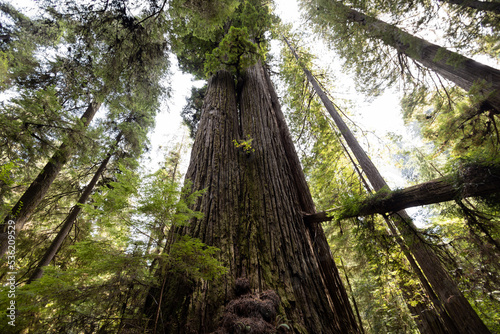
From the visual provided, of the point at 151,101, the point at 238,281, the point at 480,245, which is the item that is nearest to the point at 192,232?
the point at 238,281

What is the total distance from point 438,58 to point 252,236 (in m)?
4.70

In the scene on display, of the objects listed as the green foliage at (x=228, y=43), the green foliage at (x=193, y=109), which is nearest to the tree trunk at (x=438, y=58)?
the green foliage at (x=228, y=43)

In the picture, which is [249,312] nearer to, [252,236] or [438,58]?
[252,236]

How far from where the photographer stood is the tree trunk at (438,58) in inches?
117

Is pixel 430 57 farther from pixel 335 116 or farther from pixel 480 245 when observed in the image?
pixel 480 245

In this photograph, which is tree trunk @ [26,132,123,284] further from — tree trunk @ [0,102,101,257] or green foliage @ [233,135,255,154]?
green foliage @ [233,135,255,154]

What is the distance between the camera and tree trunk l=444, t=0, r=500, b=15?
109 inches

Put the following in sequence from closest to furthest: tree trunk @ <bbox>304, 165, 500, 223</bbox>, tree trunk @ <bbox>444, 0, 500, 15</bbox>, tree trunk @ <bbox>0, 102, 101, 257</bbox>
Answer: tree trunk @ <bbox>304, 165, 500, 223</bbox>, tree trunk @ <bbox>444, 0, 500, 15</bbox>, tree trunk @ <bbox>0, 102, 101, 257</bbox>

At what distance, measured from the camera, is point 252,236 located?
2.43 metres

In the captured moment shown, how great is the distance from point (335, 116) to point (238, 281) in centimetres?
601

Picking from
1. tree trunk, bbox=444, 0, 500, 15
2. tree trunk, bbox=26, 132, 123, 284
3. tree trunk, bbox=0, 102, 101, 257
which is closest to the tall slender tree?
tree trunk, bbox=0, 102, 101, 257

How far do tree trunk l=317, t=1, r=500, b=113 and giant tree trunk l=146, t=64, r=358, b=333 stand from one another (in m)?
3.20

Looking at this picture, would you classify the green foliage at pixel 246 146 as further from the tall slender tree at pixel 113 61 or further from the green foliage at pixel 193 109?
the green foliage at pixel 193 109

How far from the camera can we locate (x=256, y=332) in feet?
4.65
